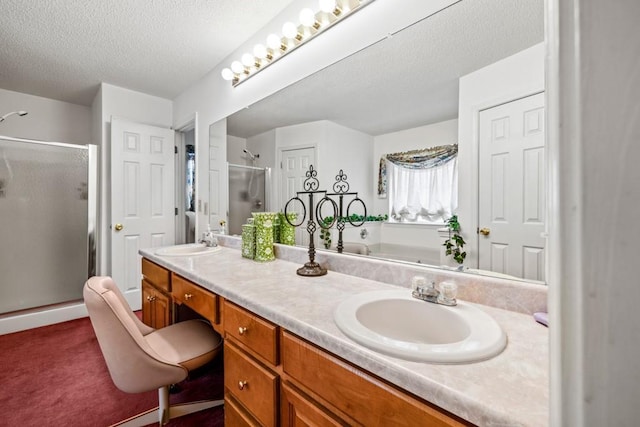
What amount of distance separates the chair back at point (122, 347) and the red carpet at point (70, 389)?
19.5 inches

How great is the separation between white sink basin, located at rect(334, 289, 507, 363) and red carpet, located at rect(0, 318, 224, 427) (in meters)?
1.09

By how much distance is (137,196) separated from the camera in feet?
9.29

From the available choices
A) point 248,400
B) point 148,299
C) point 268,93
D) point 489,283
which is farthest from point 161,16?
point 489,283

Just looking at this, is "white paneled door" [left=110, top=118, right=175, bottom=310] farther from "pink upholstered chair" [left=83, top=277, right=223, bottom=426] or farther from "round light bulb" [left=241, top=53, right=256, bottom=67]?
"pink upholstered chair" [left=83, top=277, right=223, bottom=426]

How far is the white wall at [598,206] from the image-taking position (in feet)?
0.81

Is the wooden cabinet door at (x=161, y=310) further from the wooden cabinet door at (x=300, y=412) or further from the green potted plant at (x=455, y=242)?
the green potted plant at (x=455, y=242)

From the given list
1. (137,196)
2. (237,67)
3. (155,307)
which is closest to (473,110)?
(237,67)

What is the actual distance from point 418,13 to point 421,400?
4.27 ft

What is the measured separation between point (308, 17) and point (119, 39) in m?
1.52

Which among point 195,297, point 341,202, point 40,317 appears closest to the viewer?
point 195,297

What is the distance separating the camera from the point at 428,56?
1.09 meters

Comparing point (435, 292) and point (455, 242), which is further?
point (455, 242)

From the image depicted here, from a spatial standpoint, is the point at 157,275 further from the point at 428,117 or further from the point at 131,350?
the point at 428,117

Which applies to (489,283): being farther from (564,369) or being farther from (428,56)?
(428,56)
